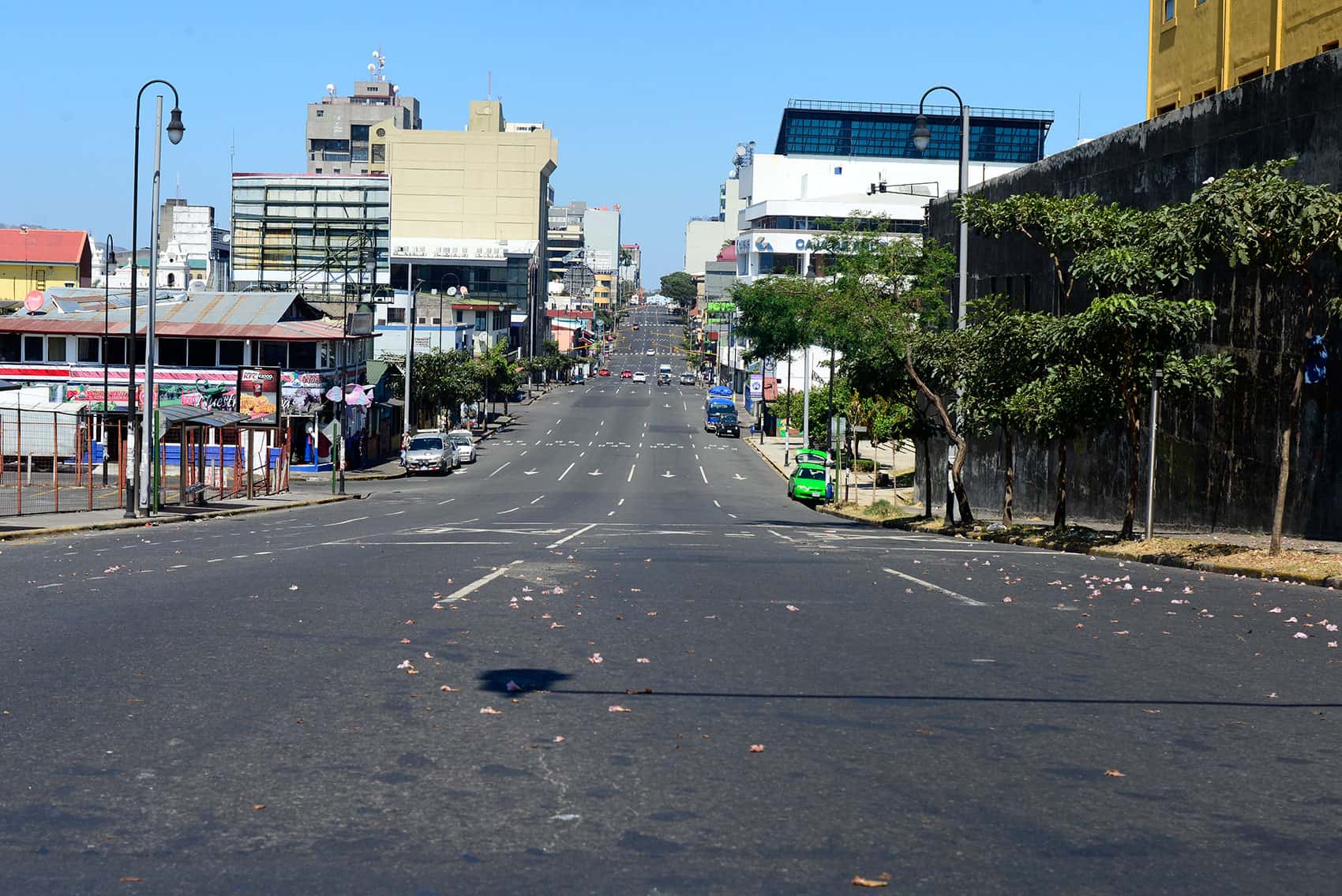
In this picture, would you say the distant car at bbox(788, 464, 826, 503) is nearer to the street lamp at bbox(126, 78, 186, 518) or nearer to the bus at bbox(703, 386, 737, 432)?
the street lamp at bbox(126, 78, 186, 518)

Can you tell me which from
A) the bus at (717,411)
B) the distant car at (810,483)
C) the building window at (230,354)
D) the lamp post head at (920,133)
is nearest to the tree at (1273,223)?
the lamp post head at (920,133)

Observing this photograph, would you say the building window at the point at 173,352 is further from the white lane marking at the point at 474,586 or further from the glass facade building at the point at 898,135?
the glass facade building at the point at 898,135

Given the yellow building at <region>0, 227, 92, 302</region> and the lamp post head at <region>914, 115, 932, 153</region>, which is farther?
the yellow building at <region>0, 227, 92, 302</region>

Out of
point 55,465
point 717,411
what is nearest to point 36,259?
point 717,411

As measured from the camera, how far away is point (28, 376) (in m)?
60.6

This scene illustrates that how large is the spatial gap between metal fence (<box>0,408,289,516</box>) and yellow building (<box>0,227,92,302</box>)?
204 ft

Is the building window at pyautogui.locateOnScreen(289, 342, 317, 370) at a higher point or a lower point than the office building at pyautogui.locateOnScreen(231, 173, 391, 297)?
lower

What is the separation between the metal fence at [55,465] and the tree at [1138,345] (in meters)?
20.9

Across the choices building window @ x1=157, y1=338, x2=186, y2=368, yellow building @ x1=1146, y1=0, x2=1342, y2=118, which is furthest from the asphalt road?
building window @ x1=157, y1=338, x2=186, y2=368

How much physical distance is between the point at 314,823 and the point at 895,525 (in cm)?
3116

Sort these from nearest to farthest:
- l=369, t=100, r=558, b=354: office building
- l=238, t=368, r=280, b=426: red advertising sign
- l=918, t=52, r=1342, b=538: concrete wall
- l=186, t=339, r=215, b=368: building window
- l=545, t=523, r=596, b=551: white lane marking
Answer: l=545, t=523, r=596, b=551: white lane marking → l=918, t=52, r=1342, b=538: concrete wall → l=238, t=368, r=280, b=426: red advertising sign → l=186, t=339, r=215, b=368: building window → l=369, t=100, r=558, b=354: office building

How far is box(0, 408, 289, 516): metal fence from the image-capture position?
33.6 m

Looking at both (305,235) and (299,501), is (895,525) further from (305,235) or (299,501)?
(305,235)

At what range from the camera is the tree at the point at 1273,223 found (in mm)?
17938
